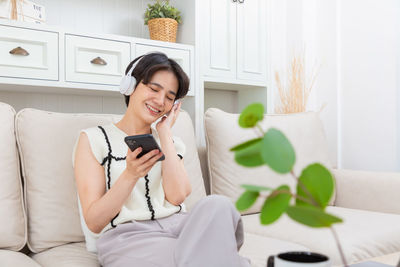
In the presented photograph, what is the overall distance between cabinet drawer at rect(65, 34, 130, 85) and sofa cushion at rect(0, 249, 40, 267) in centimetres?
95

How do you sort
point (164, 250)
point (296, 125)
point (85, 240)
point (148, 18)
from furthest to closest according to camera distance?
point (148, 18)
point (296, 125)
point (85, 240)
point (164, 250)

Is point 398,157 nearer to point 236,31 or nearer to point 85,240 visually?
point 236,31

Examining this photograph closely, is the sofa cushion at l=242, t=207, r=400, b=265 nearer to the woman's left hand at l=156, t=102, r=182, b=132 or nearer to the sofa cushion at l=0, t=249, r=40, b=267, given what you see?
the woman's left hand at l=156, t=102, r=182, b=132

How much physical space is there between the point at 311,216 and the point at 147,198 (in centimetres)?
112

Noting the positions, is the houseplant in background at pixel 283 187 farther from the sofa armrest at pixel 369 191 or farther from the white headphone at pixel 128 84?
the sofa armrest at pixel 369 191

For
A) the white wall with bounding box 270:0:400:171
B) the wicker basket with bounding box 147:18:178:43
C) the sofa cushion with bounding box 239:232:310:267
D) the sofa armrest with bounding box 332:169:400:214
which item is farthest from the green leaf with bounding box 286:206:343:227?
the white wall with bounding box 270:0:400:171

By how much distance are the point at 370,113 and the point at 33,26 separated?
209 centimetres

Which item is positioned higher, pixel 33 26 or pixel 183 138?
pixel 33 26

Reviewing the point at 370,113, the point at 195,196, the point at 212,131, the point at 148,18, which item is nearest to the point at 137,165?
the point at 195,196

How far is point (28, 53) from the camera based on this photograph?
6.26 feet

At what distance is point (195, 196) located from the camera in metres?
1.83

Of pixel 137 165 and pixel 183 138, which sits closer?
pixel 137 165

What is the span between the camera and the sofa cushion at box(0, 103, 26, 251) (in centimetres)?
138

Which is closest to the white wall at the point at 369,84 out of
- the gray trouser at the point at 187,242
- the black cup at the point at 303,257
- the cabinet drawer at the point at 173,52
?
the cabinet drawer at the point at 173,52
